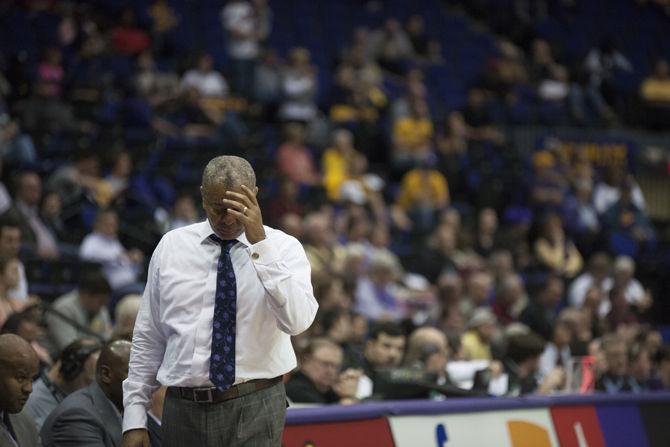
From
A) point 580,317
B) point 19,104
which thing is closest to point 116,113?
point 19,104

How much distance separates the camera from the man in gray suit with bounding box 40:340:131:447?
201 inches

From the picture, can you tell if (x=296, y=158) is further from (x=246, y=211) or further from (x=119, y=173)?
(x=246, y=211)

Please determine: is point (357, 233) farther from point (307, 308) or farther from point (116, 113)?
point (307, 308)

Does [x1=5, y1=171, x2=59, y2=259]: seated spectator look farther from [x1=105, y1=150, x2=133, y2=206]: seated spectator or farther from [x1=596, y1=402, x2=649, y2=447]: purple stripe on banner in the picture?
A: [x1=596, y1=402, x2=649, y2=447]: purple stripe on banner

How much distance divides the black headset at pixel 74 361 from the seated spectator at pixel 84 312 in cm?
180

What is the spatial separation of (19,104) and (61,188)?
7.47 ft

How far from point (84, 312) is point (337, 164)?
6.07m

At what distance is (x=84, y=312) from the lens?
8.20 metres

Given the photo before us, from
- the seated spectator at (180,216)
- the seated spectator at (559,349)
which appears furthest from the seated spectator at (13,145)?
the seated spectator at (559,349)

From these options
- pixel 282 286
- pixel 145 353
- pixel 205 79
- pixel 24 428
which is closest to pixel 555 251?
pixel 205 79

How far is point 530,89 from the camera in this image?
17.5m

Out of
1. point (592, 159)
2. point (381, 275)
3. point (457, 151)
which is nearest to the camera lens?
point (381, 275)

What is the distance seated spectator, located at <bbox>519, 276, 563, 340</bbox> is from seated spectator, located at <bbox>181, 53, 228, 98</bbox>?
4546 millimetres

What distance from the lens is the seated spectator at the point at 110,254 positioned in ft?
32.9
